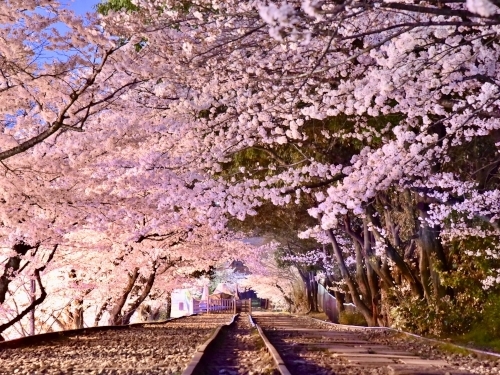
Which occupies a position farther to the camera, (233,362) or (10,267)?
(10,267)

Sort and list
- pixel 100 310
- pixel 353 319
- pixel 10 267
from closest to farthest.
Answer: pixel 10 267
pixel 353 319
pixel 100 310

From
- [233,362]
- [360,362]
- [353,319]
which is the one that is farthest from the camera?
[353,319]

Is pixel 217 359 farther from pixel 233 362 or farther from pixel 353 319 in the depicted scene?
pixel 353 319

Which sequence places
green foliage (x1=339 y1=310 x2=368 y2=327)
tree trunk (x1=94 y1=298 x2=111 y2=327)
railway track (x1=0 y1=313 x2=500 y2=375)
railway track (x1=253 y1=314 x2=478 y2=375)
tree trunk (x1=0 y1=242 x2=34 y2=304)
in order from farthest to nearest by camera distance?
tree trunk (x1=94 y1=298 x2=111 y2=327)
green foliage (x1=339 y1=310 x2=368 y2=327)
tree trunk (x1=0 y1=242 x2=34 y2=304)
railway track (x1=0 y1=313 x2=500 y2=375)
railway track (x1=253 y1=314 x2=478 y2=375)

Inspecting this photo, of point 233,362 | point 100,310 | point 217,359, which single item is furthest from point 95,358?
point 100,310

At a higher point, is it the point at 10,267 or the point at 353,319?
the point at 10,267

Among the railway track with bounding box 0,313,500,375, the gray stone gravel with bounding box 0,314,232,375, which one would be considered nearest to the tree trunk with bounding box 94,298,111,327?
the railway track with bounding box 0,313,500,375

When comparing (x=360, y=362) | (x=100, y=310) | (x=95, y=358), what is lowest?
(x=360, y=362)

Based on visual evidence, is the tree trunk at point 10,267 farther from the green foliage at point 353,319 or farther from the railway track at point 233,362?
the green foliage at point 353,319

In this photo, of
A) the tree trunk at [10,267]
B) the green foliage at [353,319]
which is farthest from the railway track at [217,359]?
the green foliage at [353,319]

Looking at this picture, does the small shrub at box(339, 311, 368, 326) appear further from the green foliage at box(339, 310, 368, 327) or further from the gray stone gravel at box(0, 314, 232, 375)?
the gray stone gravel at box(0, 314, 232, 375)

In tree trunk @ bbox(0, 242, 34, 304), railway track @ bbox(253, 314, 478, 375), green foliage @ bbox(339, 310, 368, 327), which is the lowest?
railway track @ bbox(253, 314, 478, 375)

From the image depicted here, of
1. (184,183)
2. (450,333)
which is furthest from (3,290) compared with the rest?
(450,333)

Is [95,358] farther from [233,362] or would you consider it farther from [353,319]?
[353,319]
